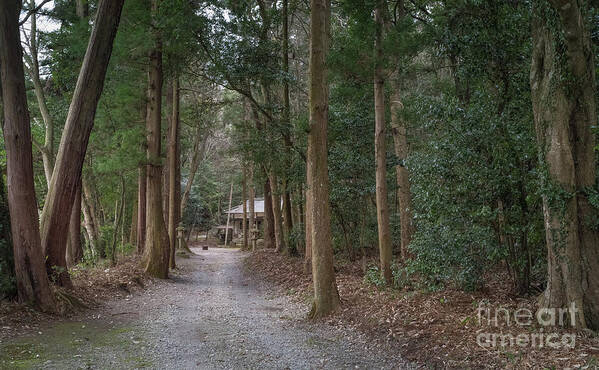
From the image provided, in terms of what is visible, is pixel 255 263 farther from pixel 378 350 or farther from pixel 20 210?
pixel 378 350

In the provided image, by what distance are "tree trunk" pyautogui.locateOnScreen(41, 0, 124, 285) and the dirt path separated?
1.69 meters

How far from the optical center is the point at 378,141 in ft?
31.0

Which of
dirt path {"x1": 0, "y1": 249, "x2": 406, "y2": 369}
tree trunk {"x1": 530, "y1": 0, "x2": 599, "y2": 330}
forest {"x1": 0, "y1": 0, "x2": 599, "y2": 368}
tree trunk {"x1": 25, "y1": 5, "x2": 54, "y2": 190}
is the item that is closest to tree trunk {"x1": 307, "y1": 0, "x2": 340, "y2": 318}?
forest {"x1": 0, "y1": 0, "x2": 599, "y2": 368}

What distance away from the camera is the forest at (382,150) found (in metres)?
5.54

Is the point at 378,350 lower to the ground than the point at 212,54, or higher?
lower

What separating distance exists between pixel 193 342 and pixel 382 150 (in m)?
5.66

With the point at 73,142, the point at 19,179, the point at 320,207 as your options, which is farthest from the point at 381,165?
the point at 19,179

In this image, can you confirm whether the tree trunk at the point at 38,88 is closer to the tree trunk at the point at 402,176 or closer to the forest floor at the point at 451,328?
the forest floor at the point at 451,328

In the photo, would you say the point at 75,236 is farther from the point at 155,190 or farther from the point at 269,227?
the point at 269,227

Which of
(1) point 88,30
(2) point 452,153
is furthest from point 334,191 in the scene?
(1) point 88,30

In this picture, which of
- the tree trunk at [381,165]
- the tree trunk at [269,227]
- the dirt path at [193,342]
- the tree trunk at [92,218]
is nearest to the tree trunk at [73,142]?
the dirt path at [193,342]

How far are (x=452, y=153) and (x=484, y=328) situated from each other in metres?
2.85

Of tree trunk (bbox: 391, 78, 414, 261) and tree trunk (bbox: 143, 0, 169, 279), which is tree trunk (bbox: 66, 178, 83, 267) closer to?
tree trunk (bbox: 143, 0, 169, 279)

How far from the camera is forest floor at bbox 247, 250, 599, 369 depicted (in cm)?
468
